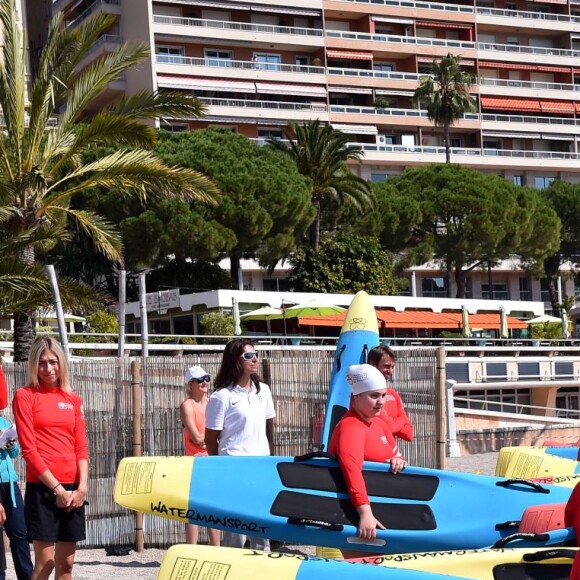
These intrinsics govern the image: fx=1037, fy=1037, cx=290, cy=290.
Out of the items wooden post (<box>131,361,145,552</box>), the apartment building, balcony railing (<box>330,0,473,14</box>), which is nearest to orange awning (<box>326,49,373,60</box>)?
the apartment building

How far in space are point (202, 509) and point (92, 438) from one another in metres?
2.50

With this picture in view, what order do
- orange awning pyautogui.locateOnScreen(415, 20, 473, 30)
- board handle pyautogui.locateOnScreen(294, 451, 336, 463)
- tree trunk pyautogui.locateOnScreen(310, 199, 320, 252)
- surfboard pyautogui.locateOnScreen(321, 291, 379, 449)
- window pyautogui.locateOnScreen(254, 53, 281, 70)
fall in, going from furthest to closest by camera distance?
1. orange awning pyautogui.locateOnScreen(415, 20, 473, 30)
2. window pyautogui.locateOnScreen(254, 53, 281, 70)
3. tree trunk pyautogui.locateOnScreen(310, 199, 320, 252)
4. surfboard pyautogui.locateOnScreen(321, 291, 379, 449)
5. board handle pyautogui.locateOnScreen(294, 451, 336, 463)

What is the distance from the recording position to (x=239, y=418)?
7215 mm

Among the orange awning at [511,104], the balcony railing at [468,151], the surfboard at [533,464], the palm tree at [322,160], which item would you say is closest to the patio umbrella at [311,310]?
the palm tree at [322,160]

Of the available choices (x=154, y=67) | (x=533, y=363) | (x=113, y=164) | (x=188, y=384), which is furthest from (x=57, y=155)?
(x=154, y=67)

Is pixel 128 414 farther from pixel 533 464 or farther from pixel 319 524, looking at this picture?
pixel 533 464

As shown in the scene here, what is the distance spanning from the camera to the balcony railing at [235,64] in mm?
61025

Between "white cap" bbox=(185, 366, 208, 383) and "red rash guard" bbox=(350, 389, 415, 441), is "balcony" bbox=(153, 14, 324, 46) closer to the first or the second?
"white cap" bbox=(185, 366, 208, 383)

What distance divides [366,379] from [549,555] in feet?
4.74

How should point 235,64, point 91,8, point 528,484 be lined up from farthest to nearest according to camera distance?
point 91,8 → point 235,64 → point 528,484

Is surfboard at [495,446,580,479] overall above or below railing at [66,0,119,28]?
below

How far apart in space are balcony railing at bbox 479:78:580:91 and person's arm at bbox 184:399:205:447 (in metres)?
65.6

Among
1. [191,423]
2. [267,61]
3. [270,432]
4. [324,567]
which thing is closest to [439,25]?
[267,61]

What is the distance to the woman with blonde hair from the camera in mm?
5969
